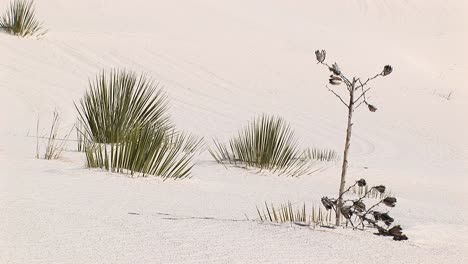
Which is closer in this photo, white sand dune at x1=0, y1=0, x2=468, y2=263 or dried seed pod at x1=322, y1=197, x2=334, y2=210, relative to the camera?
white sand dune at x1=0, y1=0, x2=468, y2=263

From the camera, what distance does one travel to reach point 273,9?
23.0m

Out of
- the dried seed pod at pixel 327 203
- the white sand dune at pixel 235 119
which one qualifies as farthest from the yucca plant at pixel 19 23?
the dried seed pod at pixel 327 203

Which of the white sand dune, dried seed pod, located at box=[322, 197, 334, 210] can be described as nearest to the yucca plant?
the white sand dune

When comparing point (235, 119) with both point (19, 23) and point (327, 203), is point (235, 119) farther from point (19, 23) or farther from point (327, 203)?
point (327, 203)

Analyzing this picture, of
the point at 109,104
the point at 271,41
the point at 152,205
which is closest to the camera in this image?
the point at 152,205

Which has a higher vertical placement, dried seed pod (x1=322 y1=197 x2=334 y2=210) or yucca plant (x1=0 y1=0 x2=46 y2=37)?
yucca plant (x1=0 y1=0 x2=46 y2=37)

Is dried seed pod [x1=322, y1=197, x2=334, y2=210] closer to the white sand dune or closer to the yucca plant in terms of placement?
the white sand dune

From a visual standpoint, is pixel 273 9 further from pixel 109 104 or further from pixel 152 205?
pixel 152 205

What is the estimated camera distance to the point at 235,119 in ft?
33.1

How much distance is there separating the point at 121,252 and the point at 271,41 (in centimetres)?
1448

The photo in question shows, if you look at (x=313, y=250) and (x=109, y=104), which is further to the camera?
(x=109, y=104)

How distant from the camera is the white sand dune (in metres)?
2.48

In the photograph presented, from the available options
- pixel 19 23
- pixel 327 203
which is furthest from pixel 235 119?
pixel 327 203

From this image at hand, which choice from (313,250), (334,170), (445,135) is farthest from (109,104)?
(445,135)
